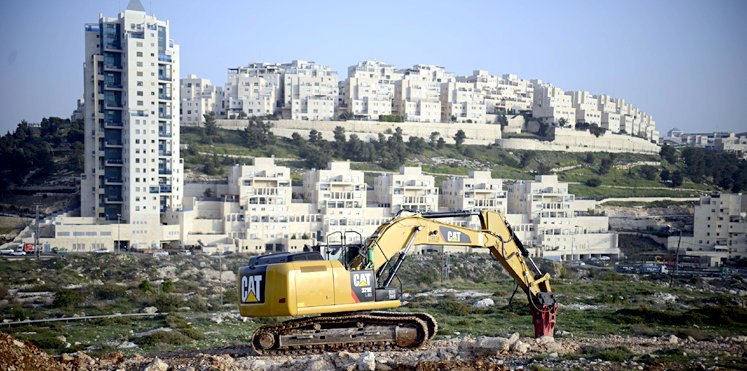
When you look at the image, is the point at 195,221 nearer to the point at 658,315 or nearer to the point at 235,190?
the point at 235,190

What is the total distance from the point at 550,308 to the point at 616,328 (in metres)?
5.82

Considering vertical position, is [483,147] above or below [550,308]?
above

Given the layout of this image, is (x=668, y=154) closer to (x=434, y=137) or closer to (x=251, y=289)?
(x=434, y=137)

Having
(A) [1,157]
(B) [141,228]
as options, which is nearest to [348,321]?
(B) [141,228]

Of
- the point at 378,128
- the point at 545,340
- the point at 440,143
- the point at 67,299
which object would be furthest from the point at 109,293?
the point at 440,143

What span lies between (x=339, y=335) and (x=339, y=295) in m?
1.13

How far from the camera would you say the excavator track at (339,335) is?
16.4 m

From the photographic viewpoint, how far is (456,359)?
15750mm

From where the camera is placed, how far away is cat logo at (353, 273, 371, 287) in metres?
16.2

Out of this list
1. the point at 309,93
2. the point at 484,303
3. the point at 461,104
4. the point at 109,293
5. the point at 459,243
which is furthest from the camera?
the point at 461,104

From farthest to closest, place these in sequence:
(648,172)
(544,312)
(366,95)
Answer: (366,95) < (648,172) < (544,312)

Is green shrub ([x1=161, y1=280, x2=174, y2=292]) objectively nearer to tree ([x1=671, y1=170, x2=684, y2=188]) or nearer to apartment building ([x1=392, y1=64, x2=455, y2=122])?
apartment building ([x1=392, y1=64, x2=455, y2=122])

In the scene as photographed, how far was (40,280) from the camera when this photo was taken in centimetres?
3875

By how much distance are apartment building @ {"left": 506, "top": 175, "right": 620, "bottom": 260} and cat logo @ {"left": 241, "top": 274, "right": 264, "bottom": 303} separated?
50.2 m
